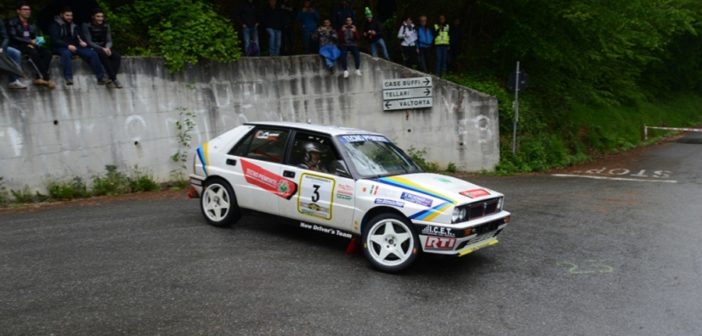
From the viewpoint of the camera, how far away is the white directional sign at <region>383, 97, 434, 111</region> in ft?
49.5

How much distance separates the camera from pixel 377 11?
1864 centimetres

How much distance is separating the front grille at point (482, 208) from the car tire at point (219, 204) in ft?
10.7

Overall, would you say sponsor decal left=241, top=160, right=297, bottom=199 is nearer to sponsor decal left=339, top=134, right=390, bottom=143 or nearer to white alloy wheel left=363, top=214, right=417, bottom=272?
sponsor decal left=339, top=134, right=390, bottom=143

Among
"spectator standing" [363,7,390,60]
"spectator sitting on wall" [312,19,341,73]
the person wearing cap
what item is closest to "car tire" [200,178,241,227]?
the person wearing cap

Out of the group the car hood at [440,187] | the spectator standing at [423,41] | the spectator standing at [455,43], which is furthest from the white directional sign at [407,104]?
the car hood at [440,187]

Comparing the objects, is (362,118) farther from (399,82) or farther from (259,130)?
(259,130)

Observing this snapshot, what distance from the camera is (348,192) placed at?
672 centimetres

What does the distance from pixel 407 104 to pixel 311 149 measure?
27.1 feet

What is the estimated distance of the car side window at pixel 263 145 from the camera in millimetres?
7559

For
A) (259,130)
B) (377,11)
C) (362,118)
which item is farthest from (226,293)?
(377,11)

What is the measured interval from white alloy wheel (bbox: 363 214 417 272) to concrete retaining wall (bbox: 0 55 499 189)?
7048 mm

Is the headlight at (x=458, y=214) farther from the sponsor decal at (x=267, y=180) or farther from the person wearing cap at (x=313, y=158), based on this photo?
the sponsor decal at (x=267, y=180)

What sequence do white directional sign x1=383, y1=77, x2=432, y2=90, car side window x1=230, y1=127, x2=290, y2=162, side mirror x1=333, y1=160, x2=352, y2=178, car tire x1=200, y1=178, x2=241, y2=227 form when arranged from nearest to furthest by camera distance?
1. side mirror x1=333, y1=160, x2=352, y2=178
2. car side window x1=230, y1=127, x2=290, y2=162
3. car tire x1=200, y1=178, x2=241, y2=227
4. white directional sign x1=383, y1=77, x2=432, y2=90

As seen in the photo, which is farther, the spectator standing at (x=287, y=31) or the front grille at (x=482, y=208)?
the spectator standing at (x=287, y=31)
